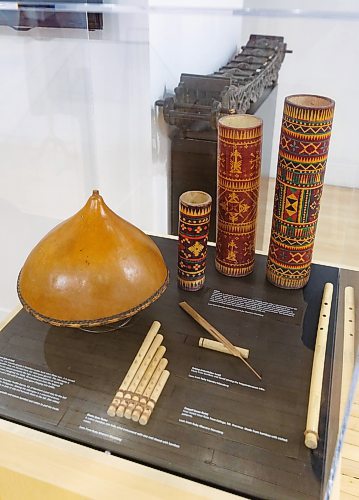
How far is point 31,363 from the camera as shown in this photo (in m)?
0.76

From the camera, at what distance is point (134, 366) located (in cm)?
74

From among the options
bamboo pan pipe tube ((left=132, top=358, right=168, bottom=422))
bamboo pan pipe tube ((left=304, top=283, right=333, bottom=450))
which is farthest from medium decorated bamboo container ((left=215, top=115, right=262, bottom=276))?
bamboo pan pipe tube ((left=132, top=358, right=168, bottom=422))

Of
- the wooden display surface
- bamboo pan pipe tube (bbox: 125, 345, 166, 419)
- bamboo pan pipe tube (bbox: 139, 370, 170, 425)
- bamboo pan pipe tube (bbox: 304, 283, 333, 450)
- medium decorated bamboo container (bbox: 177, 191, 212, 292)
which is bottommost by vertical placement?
the wooden display surface

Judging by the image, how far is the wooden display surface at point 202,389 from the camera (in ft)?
2.04

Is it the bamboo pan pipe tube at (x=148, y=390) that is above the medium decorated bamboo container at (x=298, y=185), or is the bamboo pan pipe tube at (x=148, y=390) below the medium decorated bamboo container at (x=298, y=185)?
below

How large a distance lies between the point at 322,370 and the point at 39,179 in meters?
0.86

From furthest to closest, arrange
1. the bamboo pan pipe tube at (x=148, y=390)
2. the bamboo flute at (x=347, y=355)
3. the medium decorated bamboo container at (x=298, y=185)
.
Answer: the medium decorated bamboo container at (x=298, y=185), the bamboo pan pipe tube at (x=148, y=390), the bamboo flute at (x=347, y=355)

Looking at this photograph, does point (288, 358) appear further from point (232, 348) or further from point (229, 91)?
point (229, 91)

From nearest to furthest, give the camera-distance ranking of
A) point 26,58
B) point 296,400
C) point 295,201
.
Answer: point 296,400, point 295,201, point 26,58

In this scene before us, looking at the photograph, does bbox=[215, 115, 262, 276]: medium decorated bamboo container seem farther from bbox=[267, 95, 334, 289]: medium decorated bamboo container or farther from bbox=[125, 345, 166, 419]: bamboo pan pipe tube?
bbox=[125, 345, 166, 419]: bamboo pan pipe tube

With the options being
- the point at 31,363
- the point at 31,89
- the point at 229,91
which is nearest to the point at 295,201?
the point at 31,363

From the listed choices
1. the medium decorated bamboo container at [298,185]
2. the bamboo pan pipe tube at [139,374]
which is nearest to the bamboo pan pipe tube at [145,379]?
the bamboo pan pipe tube at [139,374]

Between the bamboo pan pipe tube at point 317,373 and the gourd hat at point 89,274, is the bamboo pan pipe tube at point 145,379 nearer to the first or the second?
the gourd hat at point 89,274

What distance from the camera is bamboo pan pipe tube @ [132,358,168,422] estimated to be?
68cm
